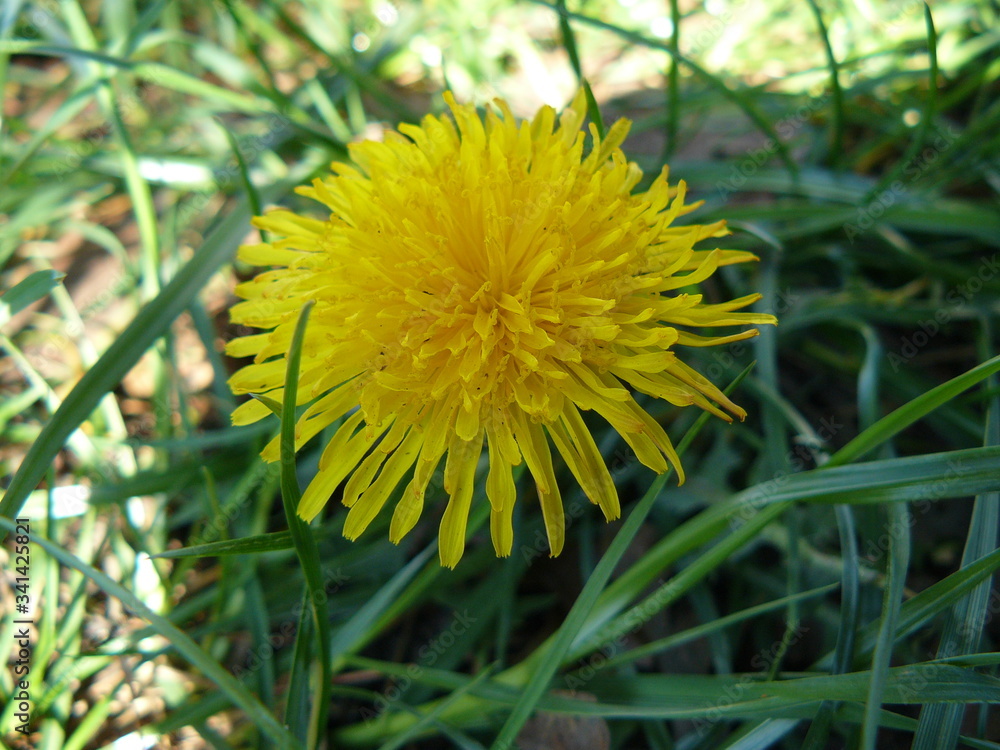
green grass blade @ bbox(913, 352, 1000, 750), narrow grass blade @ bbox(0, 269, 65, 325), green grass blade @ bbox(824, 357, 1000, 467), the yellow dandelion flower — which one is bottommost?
green grass blade @ bbox(913, 352, 1000, 750)

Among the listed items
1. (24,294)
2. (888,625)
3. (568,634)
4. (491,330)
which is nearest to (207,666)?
(568,634)

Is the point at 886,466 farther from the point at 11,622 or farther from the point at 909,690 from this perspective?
the point at 11,622

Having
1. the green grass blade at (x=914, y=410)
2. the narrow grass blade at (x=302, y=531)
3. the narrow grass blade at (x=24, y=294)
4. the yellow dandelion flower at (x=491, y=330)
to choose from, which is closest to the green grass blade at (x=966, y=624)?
the green grass blade at (x=914, y=410)

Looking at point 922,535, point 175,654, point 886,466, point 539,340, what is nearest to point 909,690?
point 886,466

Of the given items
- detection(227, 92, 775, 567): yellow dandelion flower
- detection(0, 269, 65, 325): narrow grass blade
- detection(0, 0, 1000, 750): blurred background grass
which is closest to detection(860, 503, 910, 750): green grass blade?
detection(0, 0, 1000, 750): blurred background grass

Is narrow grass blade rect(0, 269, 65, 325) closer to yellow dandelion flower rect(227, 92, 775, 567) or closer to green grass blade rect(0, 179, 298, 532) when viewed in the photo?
green grass blade rect(0, 179, 298, 532)
